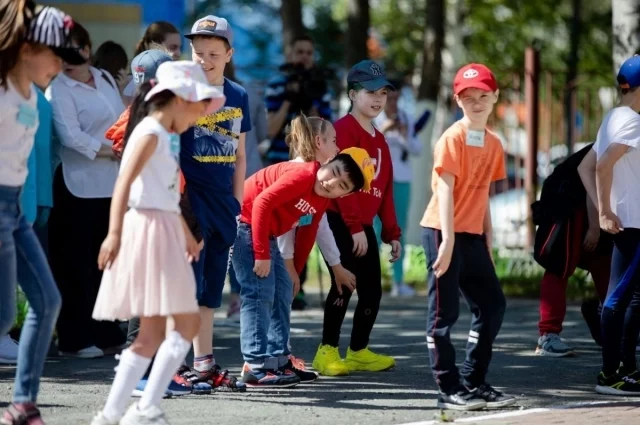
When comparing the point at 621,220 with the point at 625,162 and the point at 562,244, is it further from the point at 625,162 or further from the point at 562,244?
the point at 562,244

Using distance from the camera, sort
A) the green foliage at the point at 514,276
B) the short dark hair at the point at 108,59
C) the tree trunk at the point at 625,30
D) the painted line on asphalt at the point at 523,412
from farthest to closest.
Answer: the green foliage at the point at 514,276 → the tree trunk at the point at 625,30 → the short dark hair at the point at 108,59 → the painted line on asphalt at the point at 523,412

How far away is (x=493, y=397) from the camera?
6.95 meters

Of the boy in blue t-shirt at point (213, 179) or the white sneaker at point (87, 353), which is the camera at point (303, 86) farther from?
the boy in blue t-shirt at point (213, 179)

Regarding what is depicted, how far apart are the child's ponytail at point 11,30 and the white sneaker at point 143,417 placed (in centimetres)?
153

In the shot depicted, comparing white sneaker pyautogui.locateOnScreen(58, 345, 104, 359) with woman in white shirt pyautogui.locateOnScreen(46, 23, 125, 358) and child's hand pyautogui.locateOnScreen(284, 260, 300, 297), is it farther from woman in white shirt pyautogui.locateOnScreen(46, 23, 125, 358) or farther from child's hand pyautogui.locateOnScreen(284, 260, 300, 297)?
child's hand pyautogui.locateOnScreen(284, 260, 300, 297)

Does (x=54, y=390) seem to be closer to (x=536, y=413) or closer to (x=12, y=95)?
(x=12, y=95)

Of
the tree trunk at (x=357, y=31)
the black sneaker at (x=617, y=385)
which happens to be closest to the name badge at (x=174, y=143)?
the black sneaker at (x=617, y=385)

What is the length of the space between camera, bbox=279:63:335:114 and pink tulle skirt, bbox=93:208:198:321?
18.6 feet

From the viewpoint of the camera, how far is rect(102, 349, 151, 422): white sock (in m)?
5.89

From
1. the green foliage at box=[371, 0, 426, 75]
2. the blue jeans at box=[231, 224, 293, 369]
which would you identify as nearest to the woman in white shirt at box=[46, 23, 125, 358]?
the blue jeans at box=[231, 224, 293, 369]

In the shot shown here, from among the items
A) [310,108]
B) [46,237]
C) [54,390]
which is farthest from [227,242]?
[310,108]

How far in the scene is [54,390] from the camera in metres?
7.41

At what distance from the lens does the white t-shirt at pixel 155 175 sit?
Result: 598 cm

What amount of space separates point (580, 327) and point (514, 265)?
376cm
